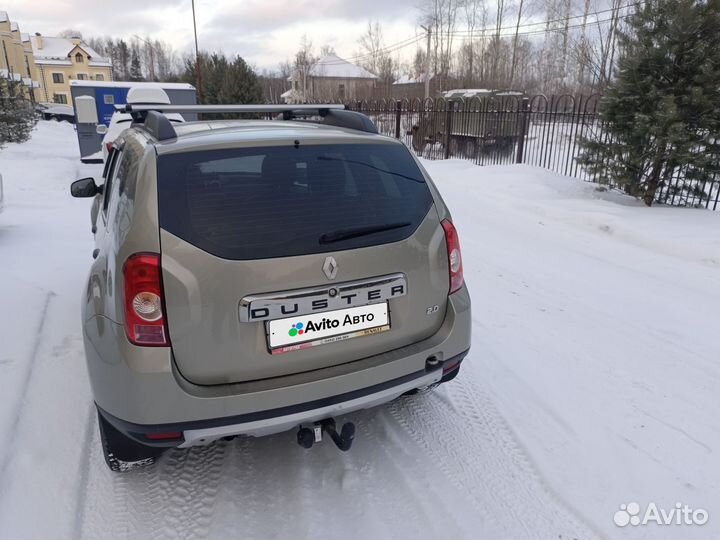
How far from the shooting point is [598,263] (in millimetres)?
5707

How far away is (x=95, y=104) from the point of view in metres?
16.0

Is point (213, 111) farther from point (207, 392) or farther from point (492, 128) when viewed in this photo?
point (492, 128)

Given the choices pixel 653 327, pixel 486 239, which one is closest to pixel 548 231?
pixel 486 239

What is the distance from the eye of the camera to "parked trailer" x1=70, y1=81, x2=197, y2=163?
50.1ft

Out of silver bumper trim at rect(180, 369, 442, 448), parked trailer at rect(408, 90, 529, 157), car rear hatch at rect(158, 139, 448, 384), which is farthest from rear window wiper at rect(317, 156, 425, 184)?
parked trailer at rect(408, 90, 529, 157)

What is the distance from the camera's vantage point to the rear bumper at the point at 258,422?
195 cm

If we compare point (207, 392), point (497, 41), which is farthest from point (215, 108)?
point (497, 41)

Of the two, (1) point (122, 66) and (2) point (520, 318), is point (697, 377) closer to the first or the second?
(2) point (520, 318)

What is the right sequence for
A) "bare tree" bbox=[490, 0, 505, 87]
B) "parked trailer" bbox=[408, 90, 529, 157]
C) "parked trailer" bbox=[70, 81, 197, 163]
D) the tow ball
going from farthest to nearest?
"bare tree" bbox=[490, 0, 505, 87] → "parked trailer" bbox=[70, 81, 197, 163] → "parked trailer" bbox=[408, 90, 529, 157] → the tow ball

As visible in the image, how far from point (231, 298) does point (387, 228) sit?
0.80m

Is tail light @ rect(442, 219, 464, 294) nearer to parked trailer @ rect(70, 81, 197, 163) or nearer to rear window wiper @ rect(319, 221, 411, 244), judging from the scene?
rear window wiper @ rect(319, 221, 411, 244)

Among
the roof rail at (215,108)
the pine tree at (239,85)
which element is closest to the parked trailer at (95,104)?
the pine tree at (239,85)

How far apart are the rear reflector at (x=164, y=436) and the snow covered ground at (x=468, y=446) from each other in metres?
0.45

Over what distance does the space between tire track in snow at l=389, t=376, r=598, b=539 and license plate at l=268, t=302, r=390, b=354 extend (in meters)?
0.88
